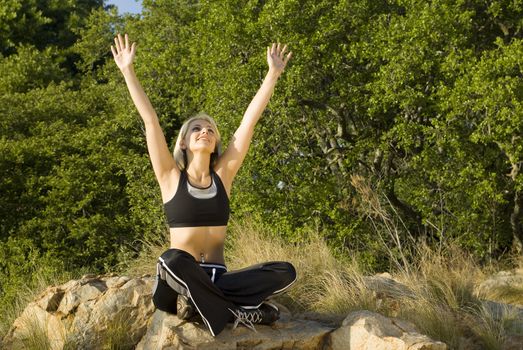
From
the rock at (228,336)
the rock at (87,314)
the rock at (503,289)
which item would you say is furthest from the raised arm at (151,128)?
the rock at (503,289)

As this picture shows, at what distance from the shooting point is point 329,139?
37.6 ft

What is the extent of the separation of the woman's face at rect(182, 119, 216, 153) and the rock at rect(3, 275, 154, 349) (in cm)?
122

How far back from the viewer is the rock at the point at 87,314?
17.6ft

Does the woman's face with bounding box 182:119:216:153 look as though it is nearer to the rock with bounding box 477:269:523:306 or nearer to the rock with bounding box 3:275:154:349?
the rock with bounding box 3:275:154:349

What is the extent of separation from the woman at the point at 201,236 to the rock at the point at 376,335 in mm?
454

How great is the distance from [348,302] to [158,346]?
5.25ft

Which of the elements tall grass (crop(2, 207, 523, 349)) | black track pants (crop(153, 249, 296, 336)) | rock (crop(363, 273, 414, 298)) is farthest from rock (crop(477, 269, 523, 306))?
black track pants (crop(153, 249, 296, 336))

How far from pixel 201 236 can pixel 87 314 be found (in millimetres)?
1224

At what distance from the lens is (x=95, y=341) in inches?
211

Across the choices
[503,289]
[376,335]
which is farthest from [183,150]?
[503,289]

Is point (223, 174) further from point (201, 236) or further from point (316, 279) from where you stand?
point (316, 279)

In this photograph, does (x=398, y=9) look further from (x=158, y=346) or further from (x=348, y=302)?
(x=158, y=346)

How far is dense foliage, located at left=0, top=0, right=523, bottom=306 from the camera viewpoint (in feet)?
33.6

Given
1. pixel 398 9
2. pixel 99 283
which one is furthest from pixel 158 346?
pixel 398 9
